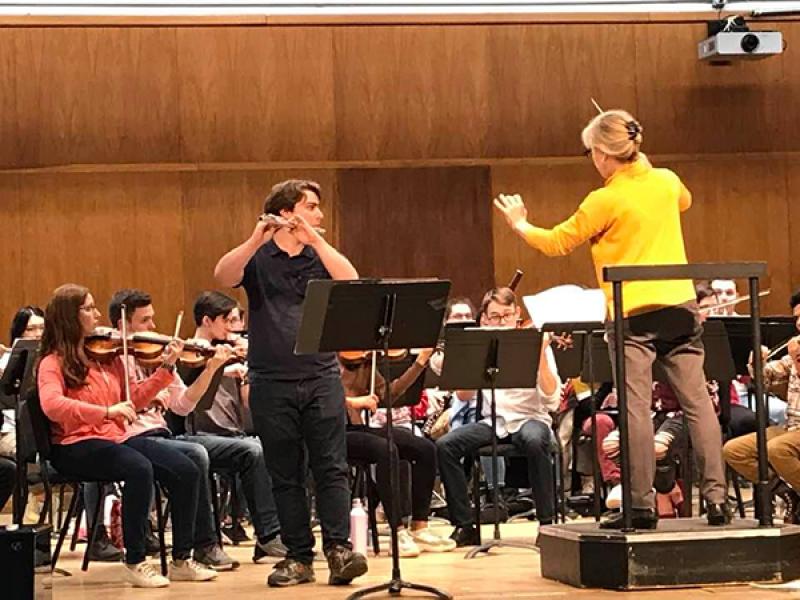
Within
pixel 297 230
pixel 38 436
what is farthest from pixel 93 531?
pixel 297 230

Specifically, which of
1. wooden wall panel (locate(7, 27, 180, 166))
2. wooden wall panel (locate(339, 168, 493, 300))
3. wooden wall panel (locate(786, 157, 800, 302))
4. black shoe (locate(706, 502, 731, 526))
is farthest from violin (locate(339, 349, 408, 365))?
wooden wall panel (locate(786, 157, 800, 302))

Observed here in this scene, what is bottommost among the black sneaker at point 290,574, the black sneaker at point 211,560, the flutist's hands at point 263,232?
the black sneaker at point 211,560

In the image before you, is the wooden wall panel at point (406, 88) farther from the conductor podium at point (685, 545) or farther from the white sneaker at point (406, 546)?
the conductor podium at point (685, 545)

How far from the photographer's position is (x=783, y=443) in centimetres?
665

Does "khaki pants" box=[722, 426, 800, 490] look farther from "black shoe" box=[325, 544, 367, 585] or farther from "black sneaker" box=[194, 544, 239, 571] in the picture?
"black sneaker" box=[194, 544, 239, 571]

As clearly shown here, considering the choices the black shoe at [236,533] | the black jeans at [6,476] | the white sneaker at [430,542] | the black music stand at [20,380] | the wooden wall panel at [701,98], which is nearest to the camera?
the black music stand at [20,380]

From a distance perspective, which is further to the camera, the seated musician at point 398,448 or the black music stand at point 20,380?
the seated musician at point 398,448

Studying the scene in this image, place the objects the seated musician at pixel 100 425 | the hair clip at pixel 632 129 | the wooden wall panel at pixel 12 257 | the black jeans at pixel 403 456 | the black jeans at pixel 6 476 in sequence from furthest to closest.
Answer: the wooden wall panel at pixel 12 257 → the black jeans at pixel 403 456 → the black jeans at pixel 6 476 → the seated musician at pixel 100 425 → the hair clip at pixel 632 129

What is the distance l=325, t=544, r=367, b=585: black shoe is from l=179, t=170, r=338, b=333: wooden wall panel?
499cm

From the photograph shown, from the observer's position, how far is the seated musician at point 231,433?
697cm

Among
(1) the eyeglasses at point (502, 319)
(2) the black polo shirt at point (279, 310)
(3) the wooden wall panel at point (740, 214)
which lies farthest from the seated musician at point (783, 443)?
(3) the wooden wall panel at point (740, 214)

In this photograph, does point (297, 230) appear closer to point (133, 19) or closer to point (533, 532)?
point (533, 532)

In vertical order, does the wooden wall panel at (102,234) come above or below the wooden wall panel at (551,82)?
below

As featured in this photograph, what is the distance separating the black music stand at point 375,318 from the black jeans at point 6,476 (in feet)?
6.29
